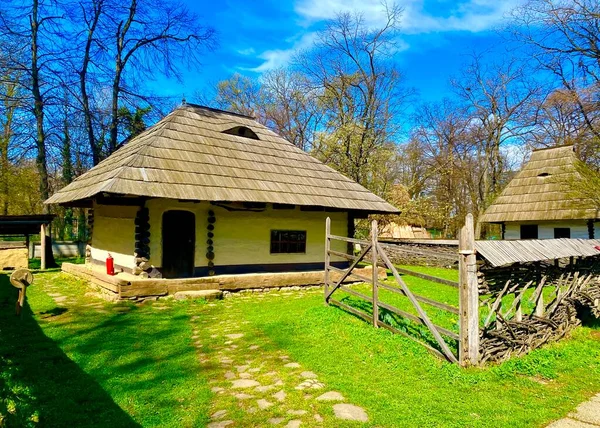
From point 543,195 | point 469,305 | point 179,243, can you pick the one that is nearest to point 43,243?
point 179,243

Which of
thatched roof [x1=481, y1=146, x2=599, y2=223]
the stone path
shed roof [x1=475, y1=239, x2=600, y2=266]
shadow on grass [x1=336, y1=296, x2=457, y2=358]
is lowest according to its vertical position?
the stone path

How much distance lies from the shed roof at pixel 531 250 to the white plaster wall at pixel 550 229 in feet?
37.5

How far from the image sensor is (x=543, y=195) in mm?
16906

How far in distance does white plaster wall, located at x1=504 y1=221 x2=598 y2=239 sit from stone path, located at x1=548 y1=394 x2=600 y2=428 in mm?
15236

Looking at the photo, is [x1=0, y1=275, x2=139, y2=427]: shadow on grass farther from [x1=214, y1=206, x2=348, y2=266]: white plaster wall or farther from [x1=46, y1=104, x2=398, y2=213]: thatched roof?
[x1=214, y1=206, x2=348, y2=266]: white plaster wall

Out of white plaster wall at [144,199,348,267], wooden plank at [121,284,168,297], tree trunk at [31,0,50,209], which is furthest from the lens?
tree trunk at [31,0,50,209]

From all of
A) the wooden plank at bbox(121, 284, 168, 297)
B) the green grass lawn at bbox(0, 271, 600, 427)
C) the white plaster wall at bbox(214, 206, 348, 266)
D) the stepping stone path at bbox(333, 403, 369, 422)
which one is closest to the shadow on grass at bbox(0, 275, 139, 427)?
the green grass lawn at bbox(0, 271, 600, 427)

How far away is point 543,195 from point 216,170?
1507 centimetres

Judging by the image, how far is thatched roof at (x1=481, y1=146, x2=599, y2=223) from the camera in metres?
15.5

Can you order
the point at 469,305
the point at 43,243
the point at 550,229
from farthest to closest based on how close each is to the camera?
the point at 550,229 < the point at 43,243 < the point at 469,305

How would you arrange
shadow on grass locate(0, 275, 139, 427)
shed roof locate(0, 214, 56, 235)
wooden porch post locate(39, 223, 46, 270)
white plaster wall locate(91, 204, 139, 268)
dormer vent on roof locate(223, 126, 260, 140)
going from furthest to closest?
wooden porch post locate(39, 223, 46, 270) < dormer vent on roof locate(223, 126, 260, 140) < shed roof locate(0, 214, 56, 235) < white plaster wall locate(91, 204, 139, 268) < shadow on grass locate(0, 275, 139, 427)

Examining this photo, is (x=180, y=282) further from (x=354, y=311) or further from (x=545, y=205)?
(x=545, y=205)

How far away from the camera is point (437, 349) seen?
15.5ft

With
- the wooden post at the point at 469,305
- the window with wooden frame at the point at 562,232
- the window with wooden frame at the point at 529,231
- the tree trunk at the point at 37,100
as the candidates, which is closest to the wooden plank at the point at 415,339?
the wooden post at the point at 469,305
